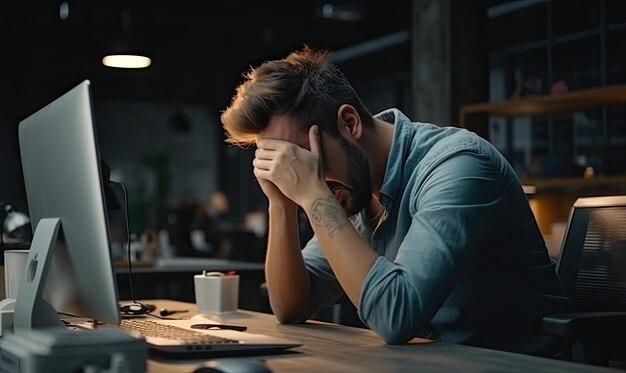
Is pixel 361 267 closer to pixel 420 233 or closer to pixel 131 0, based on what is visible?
pixel 420 233

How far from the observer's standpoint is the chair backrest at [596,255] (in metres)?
2.26

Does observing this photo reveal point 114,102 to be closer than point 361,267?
No

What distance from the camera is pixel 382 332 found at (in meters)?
1.67

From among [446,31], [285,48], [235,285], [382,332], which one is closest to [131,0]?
[285,48]

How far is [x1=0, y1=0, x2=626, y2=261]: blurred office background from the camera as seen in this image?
603cm

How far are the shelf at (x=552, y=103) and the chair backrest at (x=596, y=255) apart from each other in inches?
111

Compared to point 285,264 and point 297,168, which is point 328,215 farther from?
point 285,264

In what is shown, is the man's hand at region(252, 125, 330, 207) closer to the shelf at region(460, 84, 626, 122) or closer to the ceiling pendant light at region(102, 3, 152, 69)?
the ceiling pendant light at region(102, 3, 152, 69)

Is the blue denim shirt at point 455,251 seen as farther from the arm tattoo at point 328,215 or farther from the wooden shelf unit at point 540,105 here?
the wooden shelf unit at point 540,105

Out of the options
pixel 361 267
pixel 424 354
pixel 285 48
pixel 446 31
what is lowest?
pixel 424 354

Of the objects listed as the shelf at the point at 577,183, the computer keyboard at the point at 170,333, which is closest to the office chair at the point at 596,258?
the computer keyboard at the point at 170,333

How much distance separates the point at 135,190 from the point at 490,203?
16.1 m

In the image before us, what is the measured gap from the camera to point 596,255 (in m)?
2.32

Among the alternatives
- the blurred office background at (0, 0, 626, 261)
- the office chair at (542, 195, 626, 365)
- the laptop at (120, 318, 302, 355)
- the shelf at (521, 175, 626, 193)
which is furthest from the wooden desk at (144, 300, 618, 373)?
the shelf at (521, 175, 626, 193)
